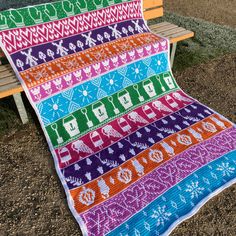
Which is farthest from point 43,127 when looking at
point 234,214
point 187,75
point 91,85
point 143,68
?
point 187,75

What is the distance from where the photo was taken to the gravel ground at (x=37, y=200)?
2709 millimetres

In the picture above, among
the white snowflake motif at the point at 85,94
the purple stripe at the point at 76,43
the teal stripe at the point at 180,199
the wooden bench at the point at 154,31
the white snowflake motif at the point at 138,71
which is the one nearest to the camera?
the teal stripe at the point at 180,199

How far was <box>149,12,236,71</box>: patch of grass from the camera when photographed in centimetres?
532

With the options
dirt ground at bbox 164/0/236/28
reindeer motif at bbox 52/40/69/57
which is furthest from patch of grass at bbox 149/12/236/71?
reindeer motif at bbox 52/40/69/57

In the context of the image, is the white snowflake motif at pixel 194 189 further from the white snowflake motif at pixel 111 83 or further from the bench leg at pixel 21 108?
the bench leg at pixel 21 108

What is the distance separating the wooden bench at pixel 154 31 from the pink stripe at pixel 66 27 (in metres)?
0.31

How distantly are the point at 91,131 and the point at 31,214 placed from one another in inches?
48.3

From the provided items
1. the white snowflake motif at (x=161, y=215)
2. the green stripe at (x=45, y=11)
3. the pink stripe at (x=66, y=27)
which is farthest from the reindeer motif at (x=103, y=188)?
the green stripe at (x=45, y=11)

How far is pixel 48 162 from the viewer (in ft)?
10.8

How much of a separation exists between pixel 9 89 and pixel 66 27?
4.16ft

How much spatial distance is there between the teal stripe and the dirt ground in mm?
5025

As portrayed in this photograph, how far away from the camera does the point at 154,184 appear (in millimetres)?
2998

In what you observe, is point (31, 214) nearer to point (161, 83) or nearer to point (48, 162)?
point (48, 162)

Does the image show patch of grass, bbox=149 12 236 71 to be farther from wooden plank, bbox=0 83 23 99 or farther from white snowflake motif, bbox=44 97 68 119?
wooden plank, bbox=0 83 23 99
